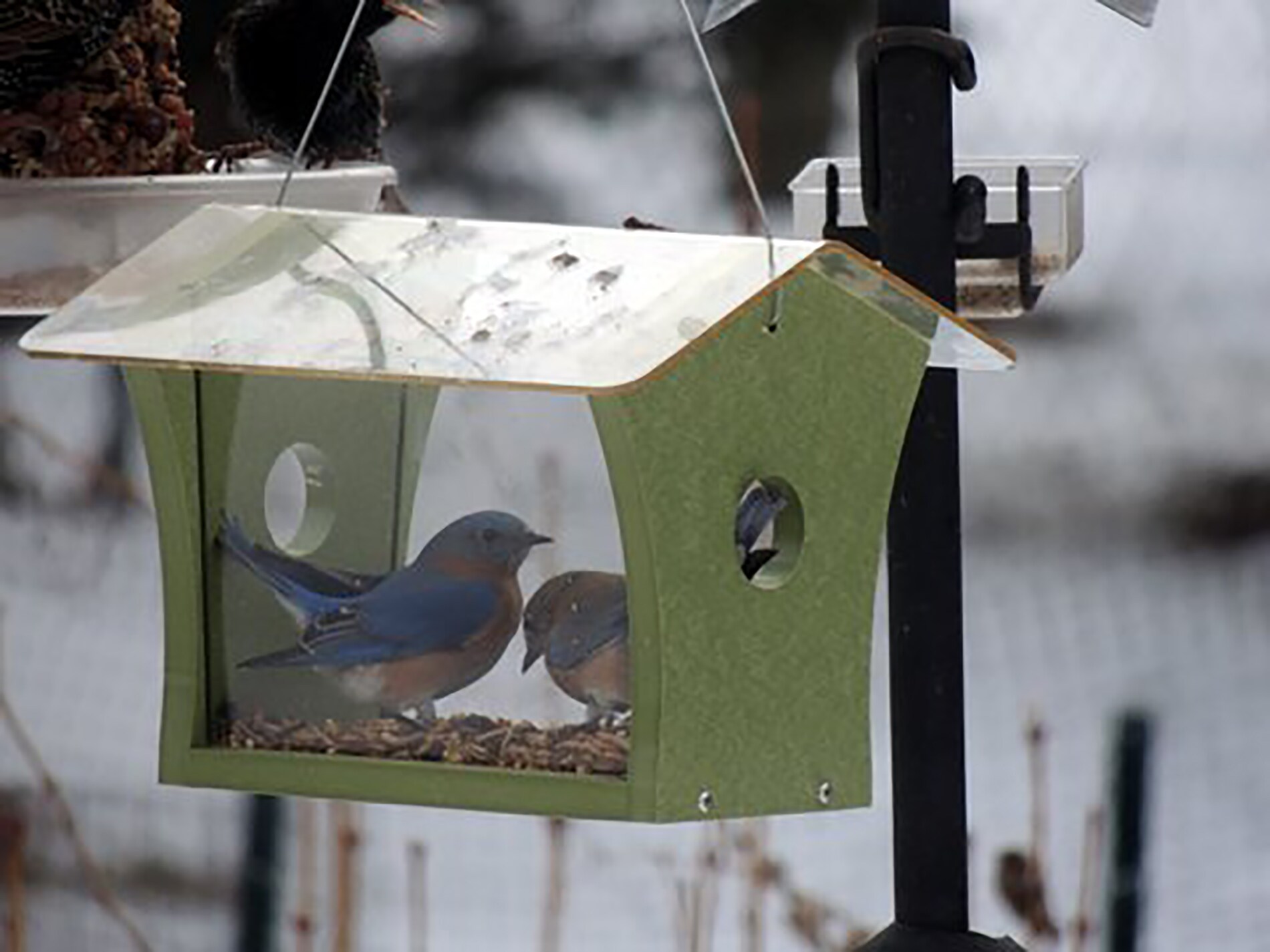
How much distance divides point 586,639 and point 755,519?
0.13 m

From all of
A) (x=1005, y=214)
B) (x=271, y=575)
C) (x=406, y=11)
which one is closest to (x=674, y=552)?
(x=271, y=575)

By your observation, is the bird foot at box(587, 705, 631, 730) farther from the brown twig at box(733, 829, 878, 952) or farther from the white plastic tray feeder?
the brown twig at box(733, 829, 878, 952)

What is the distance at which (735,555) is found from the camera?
1646 mm

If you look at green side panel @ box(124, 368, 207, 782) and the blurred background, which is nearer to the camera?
green side panel @ box(124, 368, 207, 782)

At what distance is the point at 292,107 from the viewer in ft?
6.91

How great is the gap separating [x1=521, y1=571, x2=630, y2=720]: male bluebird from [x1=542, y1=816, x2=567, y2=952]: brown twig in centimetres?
116

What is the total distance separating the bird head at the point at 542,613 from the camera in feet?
5.35

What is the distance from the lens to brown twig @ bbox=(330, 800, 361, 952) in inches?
114

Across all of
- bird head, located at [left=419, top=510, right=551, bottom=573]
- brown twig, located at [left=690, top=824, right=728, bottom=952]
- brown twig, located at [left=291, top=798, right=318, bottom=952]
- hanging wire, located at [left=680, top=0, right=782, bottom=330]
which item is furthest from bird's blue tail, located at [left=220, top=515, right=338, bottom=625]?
brown twig, located at [left=291, top=798, right=318, bottom=952]

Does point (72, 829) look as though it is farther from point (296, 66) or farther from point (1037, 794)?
point (296, 66)

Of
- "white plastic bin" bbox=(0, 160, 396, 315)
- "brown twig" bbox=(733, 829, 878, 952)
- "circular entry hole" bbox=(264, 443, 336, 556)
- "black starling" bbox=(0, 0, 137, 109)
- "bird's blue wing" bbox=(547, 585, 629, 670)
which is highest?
"black starling" bbox=(0, 0, 137, 109)

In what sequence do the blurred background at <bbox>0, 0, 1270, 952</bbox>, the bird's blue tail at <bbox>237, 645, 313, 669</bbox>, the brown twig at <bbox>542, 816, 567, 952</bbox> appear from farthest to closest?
the blurred background at <bbox>0, 0, 1270, 952</bbox> < the brown twig at <bbox>542, 816, 567, 952</bbox> < the bird's blue tail at <bbox>237, 645, 313, 669</bbox>

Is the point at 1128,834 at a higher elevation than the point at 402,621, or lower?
lower

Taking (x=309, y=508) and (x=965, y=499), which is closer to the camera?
(x=309, y=508)
